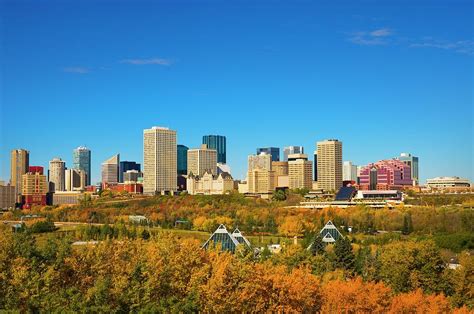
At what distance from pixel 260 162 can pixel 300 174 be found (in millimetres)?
32493

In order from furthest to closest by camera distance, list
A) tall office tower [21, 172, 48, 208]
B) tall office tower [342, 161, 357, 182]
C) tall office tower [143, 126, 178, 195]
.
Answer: tall office tower [342, 161, 357, 182]
tall office tower [143, 126, 178, 195]
tall office tower [21, 172, 48, 208]

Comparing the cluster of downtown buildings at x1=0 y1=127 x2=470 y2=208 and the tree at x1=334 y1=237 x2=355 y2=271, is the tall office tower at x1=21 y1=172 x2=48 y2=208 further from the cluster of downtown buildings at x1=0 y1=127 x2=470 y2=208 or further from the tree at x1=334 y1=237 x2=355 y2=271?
the tree at x1=334 y1=237 x2=355 y2=271

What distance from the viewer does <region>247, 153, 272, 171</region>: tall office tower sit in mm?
170475

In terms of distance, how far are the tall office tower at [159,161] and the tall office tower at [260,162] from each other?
26.0 m

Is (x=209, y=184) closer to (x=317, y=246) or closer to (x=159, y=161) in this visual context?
(x=159, y=161)

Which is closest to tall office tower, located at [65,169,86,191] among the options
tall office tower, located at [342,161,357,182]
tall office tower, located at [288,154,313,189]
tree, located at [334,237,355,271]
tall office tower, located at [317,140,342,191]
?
tall office tower, located at [288,154,313,189]

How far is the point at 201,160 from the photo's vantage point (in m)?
179

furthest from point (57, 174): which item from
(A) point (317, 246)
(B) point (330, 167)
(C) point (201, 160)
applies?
(A) point (317, 246)

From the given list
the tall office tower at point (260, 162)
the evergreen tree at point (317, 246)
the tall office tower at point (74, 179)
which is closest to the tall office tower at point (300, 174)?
the tall office tower at point (260, 162)

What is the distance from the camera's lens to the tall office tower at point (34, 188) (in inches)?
4860

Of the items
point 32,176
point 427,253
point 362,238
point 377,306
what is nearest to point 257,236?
point 362,238

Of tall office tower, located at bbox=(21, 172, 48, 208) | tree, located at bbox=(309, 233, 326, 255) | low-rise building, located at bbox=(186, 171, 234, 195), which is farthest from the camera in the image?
low-rise building, located at bbox=(186, 171, 234, 195)

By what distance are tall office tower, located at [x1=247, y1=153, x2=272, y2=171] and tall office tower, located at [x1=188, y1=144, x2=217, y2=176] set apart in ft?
33.2

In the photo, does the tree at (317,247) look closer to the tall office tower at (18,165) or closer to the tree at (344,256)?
the tree at (344,256)
